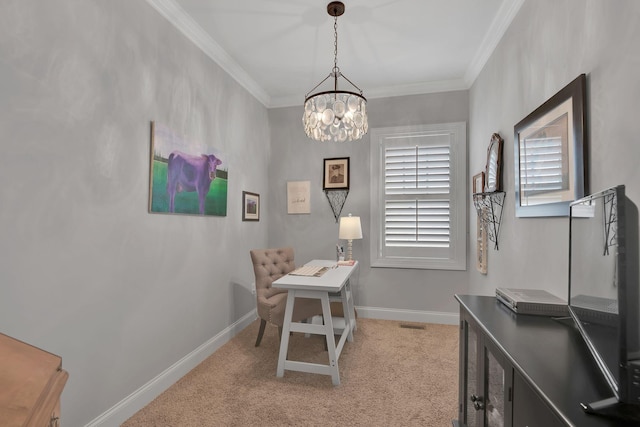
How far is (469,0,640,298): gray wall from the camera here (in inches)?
46.2

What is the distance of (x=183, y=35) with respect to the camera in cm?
250

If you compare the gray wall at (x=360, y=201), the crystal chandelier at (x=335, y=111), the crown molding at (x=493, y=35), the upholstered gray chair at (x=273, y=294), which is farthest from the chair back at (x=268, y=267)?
the crown molding at (x=493, y=35)

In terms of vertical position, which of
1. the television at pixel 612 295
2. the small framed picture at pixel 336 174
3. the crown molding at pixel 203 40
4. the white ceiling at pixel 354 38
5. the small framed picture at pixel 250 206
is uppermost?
the white ceiling at pixel 354 38

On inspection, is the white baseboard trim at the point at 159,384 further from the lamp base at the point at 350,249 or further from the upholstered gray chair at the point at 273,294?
the lamp base at the point at 350,249

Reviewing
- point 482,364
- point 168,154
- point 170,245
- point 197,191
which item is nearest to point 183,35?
point 168,154

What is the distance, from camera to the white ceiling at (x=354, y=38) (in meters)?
2.33

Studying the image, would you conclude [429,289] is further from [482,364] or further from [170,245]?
[170,245]

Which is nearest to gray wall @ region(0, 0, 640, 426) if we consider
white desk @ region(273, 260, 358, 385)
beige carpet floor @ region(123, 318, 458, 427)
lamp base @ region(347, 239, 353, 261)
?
beige carpet floor @ region(123, 318, 458, 427)

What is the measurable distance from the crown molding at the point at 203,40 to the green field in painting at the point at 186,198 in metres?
1.10

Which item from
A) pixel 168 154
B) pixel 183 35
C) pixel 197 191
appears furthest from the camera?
pixel 197 191

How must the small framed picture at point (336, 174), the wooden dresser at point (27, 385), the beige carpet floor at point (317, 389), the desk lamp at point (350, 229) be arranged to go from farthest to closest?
the small framed picture at point (336, 174) → the desk lamp at point (350, 229) → the beige carpet floor at point (317, 389) → the wooden dresser at point (27, 385)

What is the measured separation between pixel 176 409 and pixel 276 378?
2.33 ft

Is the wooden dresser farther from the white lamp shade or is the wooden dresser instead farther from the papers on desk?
the white lamp shade

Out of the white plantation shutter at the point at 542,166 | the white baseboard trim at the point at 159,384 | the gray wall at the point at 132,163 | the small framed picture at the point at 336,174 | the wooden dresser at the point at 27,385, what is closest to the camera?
the wooden dresser at the point at 27,385
